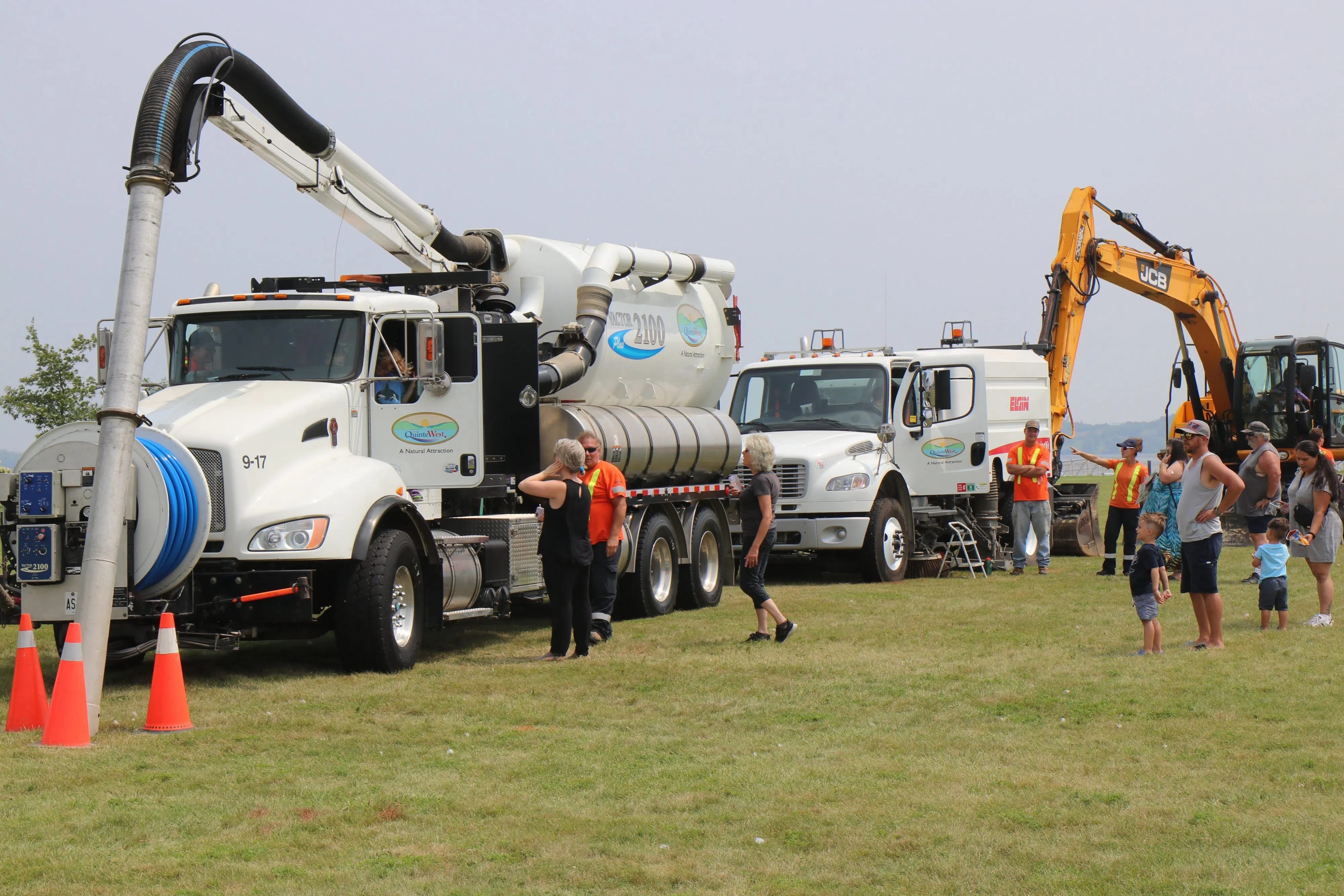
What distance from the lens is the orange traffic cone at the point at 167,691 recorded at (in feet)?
28.2

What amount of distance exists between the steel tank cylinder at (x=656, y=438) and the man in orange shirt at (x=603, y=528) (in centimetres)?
51

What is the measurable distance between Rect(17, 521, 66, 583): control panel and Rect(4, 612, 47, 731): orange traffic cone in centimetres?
75

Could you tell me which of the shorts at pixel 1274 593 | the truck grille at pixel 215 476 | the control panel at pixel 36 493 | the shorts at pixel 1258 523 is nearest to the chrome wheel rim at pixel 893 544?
the shorts at pixel 1258 523

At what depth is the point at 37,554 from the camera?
9.40 m

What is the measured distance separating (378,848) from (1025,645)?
282 inches

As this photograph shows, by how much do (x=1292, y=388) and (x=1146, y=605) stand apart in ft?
57.6

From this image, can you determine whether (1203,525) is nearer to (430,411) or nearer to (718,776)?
(718,776)

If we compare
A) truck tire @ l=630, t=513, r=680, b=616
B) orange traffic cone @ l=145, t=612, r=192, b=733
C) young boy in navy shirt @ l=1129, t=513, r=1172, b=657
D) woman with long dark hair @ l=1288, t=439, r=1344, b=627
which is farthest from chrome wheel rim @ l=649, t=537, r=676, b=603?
orange traffic cone @ l=145, t=612, r=192, b=733

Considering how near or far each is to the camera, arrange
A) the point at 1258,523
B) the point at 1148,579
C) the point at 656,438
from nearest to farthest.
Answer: the point at 1148,579
the point at 1258,523
the point at 656,438

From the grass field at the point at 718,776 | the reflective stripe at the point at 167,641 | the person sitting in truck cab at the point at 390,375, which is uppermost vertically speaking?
the person sitting in truck cab at the point at 390,375

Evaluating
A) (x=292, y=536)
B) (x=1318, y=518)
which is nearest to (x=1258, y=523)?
(x=1318, y=518)

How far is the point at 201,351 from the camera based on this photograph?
37.9 feet

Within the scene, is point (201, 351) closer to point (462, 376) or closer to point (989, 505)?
point (462, 376)

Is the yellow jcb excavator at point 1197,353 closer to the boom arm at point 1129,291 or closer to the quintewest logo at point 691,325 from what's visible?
the boom arm at point 1129,291
